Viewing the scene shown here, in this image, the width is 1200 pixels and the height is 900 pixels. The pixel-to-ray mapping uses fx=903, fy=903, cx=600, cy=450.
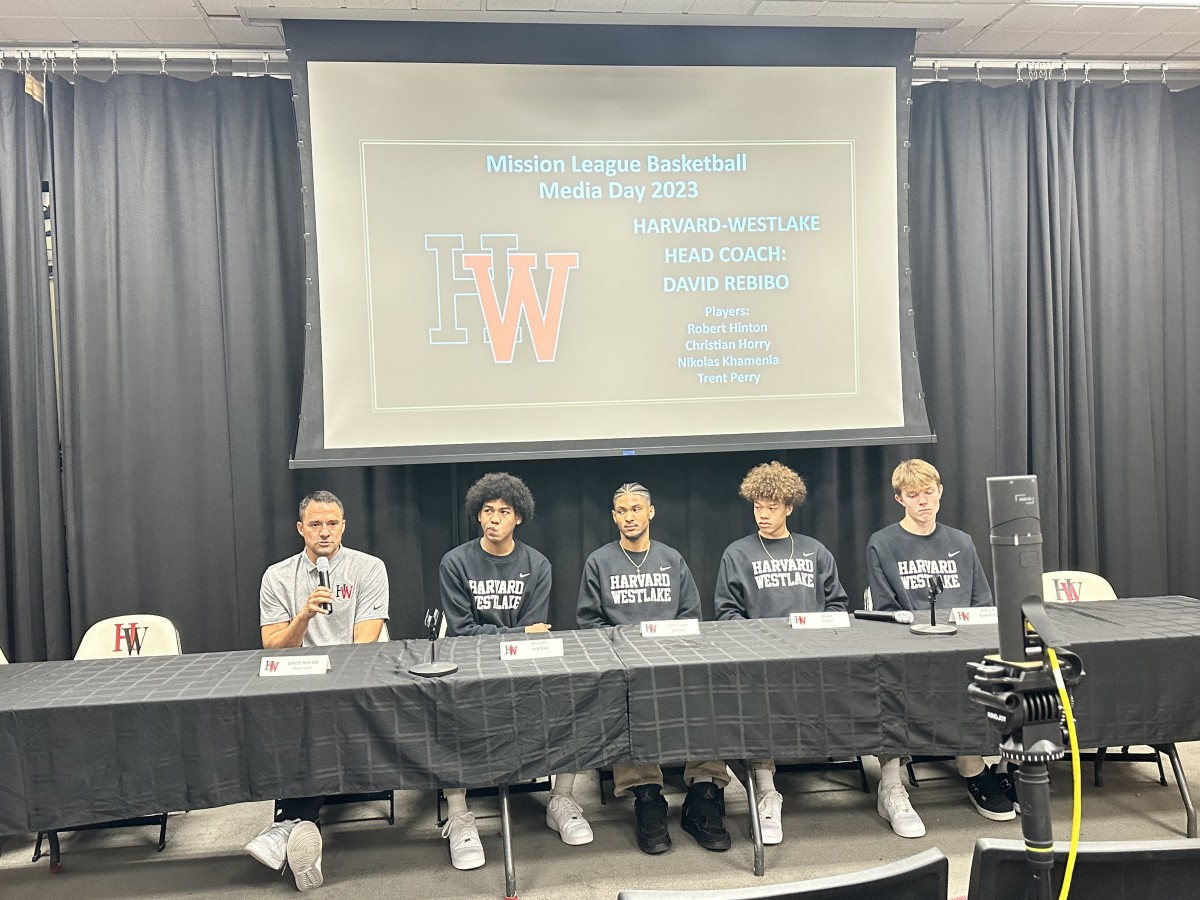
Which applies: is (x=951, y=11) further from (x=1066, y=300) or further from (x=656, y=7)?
(x=1066, y=300)

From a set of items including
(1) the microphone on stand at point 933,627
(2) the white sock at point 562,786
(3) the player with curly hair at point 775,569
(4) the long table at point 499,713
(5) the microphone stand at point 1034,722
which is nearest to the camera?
(5) the microphone stand at point 1034,722

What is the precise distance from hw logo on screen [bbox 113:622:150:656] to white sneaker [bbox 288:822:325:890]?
3.25 ft

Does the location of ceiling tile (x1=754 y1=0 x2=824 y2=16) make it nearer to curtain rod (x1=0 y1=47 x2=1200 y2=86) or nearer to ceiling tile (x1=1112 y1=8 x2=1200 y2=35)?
curtain rod (x1=0 y1=47 x2=1200 y2=86)

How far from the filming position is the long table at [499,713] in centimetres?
213

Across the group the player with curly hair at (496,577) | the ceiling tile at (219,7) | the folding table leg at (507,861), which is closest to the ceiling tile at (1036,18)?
the player with curly hair at (496,577)

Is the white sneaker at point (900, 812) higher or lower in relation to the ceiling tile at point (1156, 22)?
lower

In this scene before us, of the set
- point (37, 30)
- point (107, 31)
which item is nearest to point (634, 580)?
point (107, 31)

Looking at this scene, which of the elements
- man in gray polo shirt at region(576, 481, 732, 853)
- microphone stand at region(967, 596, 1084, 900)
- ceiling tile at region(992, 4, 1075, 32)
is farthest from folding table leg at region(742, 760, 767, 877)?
ceiling tile at region(992, 4, 1075, 32)

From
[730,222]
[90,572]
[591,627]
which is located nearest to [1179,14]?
[730,222]

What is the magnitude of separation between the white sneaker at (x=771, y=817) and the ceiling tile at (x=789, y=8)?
285cm

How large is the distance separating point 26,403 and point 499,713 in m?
2.51

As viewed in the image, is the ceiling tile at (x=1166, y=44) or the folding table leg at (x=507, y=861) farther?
the ceiling tile at (x=1166, y=44)

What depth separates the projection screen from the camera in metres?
3.48

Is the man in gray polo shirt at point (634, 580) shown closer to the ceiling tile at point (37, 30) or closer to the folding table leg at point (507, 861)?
the folding table leg at point (507, 861)
